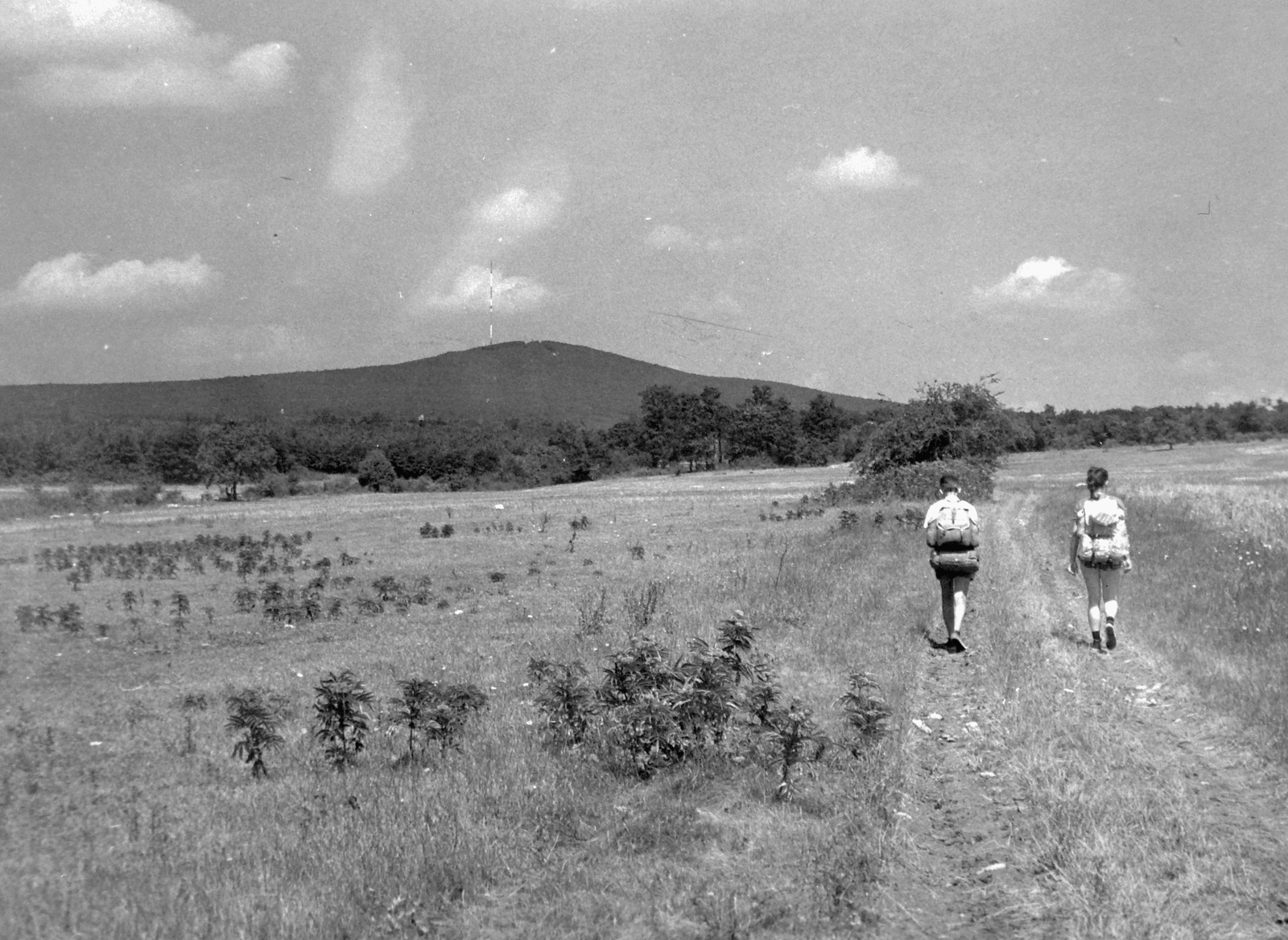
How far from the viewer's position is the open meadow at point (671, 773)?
539 centimetres

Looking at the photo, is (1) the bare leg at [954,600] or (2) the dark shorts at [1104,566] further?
(1) the bare leg at [954,600]

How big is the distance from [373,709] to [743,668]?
3.85 m

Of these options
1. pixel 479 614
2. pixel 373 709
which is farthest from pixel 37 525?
pixel 373 709

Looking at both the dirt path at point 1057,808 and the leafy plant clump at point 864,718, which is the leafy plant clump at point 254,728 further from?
the dirt path at point 1057,808

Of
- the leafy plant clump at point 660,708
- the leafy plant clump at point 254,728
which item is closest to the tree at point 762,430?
the leafy plant clump at point 660,708

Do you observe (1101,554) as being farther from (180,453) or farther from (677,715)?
(180,453)

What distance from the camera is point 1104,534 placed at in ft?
40.6

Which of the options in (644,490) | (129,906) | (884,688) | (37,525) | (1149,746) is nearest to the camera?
(129,906)

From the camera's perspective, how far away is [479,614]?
58.7 feet

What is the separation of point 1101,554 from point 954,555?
5.40 feet

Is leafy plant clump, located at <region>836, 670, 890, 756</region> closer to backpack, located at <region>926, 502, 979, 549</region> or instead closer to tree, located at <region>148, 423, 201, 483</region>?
backpack, located at <region>926, 502, 979, 549</region>

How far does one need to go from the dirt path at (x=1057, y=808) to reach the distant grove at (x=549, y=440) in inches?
1446

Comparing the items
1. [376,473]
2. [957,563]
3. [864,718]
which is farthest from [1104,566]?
[376,473]

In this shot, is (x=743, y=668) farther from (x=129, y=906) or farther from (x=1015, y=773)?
(x=129, y=906)
